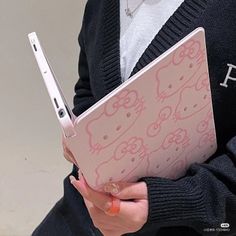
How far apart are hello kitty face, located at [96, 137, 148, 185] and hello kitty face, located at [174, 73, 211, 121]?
0.16 ft

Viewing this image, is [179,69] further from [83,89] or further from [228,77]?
[83,89]

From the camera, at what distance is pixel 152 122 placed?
0.53 meters

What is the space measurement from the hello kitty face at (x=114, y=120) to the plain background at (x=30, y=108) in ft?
1.88

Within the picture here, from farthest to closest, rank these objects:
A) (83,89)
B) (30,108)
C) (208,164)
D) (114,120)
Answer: (30,108) < (83,89) < (208,164) < (114,120)

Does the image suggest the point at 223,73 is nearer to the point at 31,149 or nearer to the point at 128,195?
the point at 128,195

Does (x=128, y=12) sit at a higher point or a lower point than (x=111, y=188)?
higher

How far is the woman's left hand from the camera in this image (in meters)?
0.53

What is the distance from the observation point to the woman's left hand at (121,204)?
53 cm

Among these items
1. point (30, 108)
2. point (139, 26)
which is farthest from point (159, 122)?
point (30, 108)

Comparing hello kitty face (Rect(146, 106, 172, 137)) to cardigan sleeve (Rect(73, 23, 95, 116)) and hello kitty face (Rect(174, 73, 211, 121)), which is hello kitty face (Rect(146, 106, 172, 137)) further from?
cardigan sleeve (Rect(73, 23, 95, 116))

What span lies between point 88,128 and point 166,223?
16 centimetres

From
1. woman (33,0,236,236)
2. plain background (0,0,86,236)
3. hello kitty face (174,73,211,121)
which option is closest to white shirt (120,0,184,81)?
woman (33,0,236,236)

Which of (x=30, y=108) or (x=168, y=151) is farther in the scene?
(x=30, y=108)

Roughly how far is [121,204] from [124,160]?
4 cm
